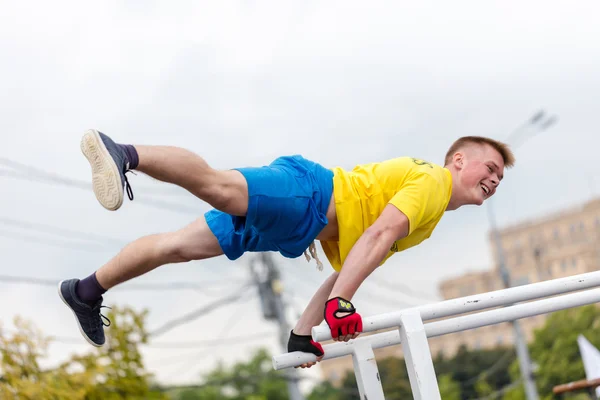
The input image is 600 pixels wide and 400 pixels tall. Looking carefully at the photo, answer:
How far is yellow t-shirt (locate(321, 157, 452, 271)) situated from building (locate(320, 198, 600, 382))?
63543 millimetres

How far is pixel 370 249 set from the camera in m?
3.23

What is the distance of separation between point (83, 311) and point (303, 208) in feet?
3.68

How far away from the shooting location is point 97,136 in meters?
2.91

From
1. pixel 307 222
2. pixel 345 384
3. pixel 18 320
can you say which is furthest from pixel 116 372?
pixel 345 384

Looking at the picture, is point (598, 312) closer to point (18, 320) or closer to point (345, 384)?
point (345, 384)

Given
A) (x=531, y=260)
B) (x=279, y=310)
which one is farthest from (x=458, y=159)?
(x=531, y=260)

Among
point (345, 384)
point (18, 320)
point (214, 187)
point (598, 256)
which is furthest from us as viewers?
point (598, 256)

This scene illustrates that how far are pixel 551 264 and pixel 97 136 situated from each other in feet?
224

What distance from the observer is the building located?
66312mm

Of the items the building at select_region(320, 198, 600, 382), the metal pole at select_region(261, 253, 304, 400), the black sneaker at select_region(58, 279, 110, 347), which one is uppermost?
the building at select_region(320, 198, 600, 382)

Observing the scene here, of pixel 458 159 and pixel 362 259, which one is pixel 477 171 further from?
pixel 362 259

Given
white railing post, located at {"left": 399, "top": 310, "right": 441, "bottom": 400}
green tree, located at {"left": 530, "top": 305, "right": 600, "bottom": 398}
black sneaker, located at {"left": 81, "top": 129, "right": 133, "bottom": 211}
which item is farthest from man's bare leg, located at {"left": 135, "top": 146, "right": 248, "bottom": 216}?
green tree, located at {"left": 530, "top": 305, "right": 600, "bottom": 398}

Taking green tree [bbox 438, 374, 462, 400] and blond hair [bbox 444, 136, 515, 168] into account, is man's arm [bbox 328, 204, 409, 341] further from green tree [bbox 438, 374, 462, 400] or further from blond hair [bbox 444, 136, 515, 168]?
green tree [bbox 438, 374, 462, 400]

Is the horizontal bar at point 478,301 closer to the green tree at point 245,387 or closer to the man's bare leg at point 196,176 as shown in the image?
the man's bare leg at point 196,176
